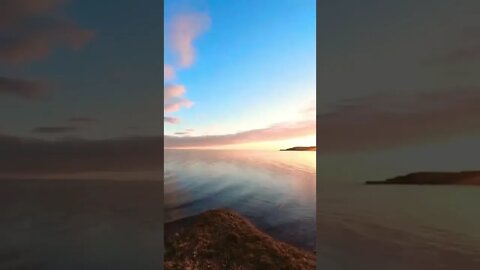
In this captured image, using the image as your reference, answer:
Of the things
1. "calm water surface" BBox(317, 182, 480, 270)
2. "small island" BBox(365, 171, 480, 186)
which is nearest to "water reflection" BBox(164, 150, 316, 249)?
"calm water surface" BBox(317, 182, 480, 270)

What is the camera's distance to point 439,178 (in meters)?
1.73

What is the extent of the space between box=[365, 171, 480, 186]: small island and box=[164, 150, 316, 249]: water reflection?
0.82 m

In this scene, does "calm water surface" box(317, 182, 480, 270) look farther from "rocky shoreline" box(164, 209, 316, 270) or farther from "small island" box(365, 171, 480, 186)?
"rocky shoreline" box(164, 209, 316, 270)

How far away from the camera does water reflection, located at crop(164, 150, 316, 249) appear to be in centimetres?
255

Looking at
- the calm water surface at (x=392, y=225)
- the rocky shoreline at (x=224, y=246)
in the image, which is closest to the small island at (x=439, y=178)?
the calm water surface at (x=392, y=225)

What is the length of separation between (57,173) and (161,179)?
22.3 inches

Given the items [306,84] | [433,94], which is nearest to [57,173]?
[306,84]

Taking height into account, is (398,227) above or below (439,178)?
below

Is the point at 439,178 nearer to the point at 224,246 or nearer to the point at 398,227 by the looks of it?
the point at 398,227

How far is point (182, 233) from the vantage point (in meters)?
2.69

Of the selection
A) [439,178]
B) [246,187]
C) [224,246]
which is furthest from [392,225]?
[224,246]

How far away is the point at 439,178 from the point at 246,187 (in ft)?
4.42

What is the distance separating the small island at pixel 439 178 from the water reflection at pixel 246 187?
2.68ft

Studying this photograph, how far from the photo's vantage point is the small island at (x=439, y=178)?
1700mm
